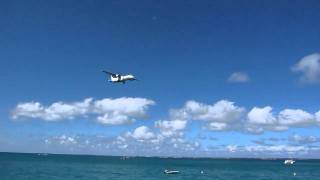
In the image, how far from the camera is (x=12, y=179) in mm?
111375

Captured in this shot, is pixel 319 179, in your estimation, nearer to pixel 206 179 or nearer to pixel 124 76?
pixel 206 179

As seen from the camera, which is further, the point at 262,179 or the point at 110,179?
the point at 262,179

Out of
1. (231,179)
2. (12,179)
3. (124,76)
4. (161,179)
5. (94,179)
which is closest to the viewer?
(124,76)

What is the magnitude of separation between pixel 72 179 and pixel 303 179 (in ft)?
255

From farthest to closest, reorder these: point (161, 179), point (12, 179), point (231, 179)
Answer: point (231, 179)
point (161, 179)
point (12, 179)

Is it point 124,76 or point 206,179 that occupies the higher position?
point 124,76

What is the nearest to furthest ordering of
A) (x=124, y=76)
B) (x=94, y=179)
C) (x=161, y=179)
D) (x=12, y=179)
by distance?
(x=124, y=76) < (x=12, y=179) < (x=94, y=179) < (x=161, y=179)

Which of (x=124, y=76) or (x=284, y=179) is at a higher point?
(x=124, y=76)

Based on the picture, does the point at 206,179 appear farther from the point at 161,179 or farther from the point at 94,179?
the point at 94,179

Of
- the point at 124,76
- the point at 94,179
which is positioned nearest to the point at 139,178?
the point at 94,179

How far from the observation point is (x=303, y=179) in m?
144

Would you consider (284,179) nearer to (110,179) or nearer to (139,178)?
(139,178)

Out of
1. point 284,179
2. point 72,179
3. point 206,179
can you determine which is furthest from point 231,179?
point 72,179

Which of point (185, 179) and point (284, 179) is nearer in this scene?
point (185, 179)
